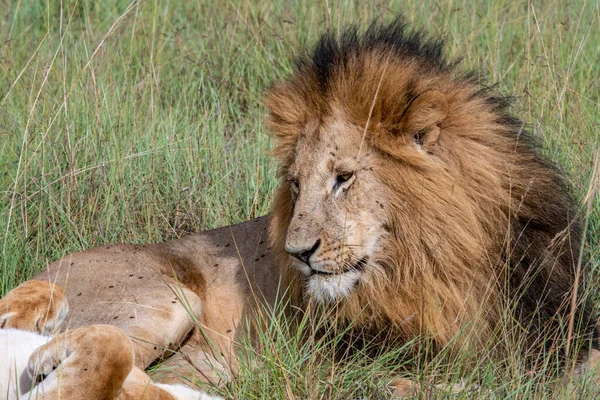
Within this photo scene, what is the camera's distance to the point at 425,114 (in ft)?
11.5

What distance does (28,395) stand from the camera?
9.71ft

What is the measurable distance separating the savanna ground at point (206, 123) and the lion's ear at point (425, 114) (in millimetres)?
800

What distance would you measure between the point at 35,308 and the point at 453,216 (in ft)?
5.01

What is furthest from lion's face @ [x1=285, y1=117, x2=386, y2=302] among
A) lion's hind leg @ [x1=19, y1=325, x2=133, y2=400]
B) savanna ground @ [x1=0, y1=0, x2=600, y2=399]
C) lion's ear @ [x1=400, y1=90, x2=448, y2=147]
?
lion's hind leg @ [x1=19, y1=325, x2=133, y2=400]

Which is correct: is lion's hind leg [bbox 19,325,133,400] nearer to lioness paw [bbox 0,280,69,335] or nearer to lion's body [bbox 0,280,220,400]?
lion's body [bbox 0,280,220,400]

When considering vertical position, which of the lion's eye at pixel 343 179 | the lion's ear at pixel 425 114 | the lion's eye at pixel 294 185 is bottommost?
the lion's eye at pixel 294 185

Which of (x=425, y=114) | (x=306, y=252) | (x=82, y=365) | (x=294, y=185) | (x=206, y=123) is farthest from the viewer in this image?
(x=206, y=123)

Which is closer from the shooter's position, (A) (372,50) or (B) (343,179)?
(B) (343,179)

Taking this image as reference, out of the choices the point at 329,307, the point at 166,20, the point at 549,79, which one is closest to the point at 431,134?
the point at 329,307

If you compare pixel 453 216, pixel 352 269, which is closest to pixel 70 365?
pixel 352 269

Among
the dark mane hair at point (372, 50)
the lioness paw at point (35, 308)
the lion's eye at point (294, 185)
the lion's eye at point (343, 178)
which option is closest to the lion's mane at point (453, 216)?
the dark mane hair at point (372, 50)

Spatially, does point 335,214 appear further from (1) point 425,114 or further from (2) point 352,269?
(1) point 425,114

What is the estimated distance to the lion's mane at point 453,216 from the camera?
3.53m

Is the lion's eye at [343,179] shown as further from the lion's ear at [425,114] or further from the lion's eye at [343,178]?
the lion's ear at [425,114]
